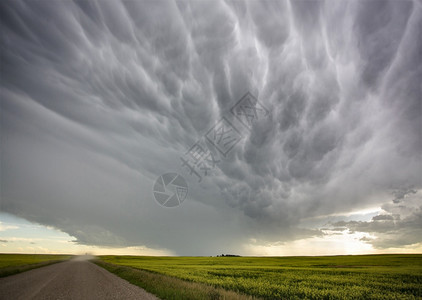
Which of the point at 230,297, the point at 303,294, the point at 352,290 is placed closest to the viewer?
the point at 230,297

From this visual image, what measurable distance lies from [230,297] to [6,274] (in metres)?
30.6

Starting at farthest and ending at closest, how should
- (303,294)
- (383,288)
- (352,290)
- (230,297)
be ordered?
(383,288)
(352,290)
(303,294)
(230,297)

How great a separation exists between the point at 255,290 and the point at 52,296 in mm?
13019

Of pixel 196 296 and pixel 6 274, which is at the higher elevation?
pixel 6 274

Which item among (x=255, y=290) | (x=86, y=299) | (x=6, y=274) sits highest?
(x=6, y=274)

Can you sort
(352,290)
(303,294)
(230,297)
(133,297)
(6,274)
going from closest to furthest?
(230,297) → (133,297) → (303,294) → (352,290) → (6,274)

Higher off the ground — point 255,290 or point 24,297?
point 255,290

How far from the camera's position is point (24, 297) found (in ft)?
44.1

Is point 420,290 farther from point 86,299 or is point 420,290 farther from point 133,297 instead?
point 86,299

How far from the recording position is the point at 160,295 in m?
14.5

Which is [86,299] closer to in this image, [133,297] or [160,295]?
[133,297]

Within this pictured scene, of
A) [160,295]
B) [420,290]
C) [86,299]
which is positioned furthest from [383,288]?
[86,299]

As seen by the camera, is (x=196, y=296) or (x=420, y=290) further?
(x=420, y=290)

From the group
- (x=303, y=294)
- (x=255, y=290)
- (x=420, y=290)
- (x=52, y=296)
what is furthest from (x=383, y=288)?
(x=52, y=296)
